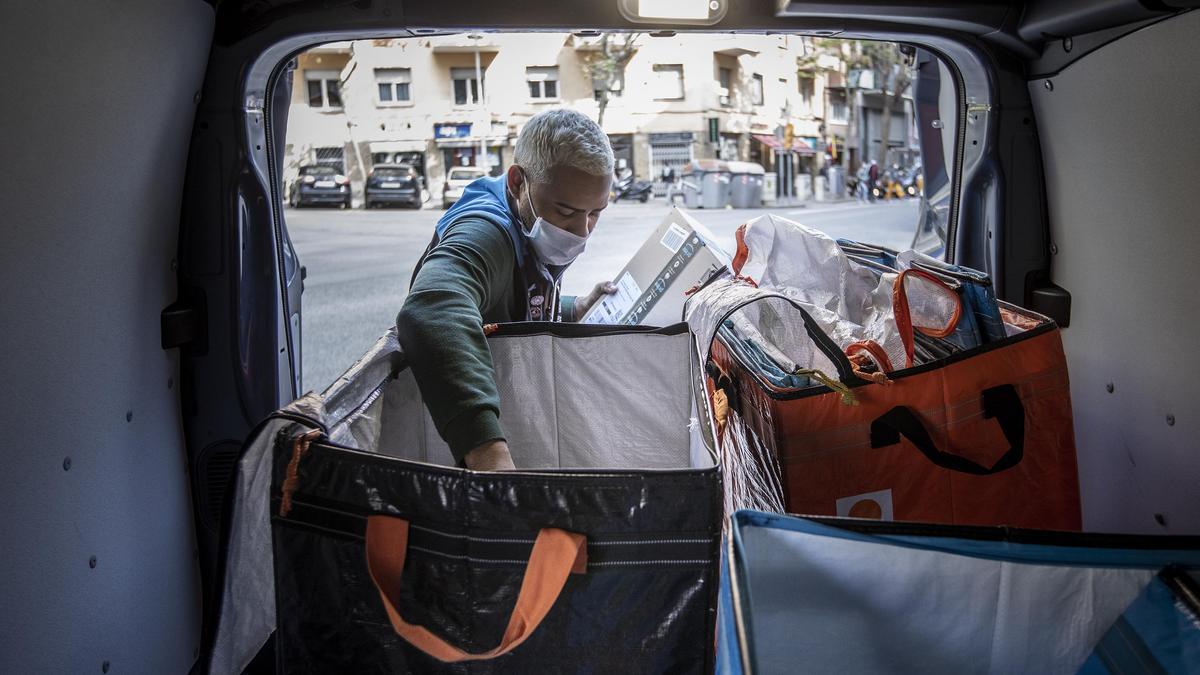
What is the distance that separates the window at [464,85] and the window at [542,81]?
29 cm

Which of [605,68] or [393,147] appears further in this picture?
[393,147]

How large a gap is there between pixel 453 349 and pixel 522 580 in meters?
0.41

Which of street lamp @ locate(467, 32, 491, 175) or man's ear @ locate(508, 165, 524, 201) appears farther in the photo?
street lamp @ locate(467, 32, 491, 175)

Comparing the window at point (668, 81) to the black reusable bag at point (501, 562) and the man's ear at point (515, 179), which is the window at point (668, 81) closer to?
the man's ear at point (515, 179)

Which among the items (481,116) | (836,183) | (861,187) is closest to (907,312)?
(481,116)

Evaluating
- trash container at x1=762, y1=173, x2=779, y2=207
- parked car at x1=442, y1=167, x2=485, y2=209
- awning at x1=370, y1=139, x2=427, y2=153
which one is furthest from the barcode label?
trash container at x1=762, y1=173, x2=779, y2=207

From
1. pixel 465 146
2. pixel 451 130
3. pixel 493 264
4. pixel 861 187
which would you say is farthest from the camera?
pixel 861 187

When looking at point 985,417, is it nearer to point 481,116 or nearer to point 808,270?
point 808,270

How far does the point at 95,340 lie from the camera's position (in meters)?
1.35

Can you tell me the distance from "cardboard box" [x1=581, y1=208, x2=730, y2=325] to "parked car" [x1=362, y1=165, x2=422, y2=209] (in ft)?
11.2

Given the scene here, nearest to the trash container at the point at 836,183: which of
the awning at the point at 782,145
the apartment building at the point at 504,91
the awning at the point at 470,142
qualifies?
the awning at the point at 782,145

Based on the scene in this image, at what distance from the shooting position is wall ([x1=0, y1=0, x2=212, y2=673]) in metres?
1.15

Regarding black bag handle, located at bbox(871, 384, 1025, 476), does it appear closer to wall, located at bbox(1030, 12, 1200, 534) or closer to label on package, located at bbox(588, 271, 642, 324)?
wall, located at bbox(1030, 12, 1200, 534)

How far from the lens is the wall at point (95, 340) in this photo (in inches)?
45.4
